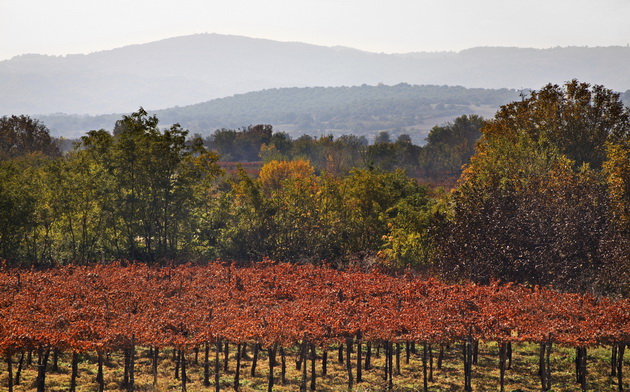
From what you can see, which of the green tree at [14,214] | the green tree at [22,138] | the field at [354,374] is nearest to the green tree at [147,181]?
the green tree at [14,214]

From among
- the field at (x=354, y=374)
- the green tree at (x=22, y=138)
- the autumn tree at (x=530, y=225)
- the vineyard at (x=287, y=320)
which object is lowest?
the field at (x=354, y=374)

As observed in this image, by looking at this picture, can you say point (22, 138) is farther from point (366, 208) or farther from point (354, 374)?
point (354, 374)

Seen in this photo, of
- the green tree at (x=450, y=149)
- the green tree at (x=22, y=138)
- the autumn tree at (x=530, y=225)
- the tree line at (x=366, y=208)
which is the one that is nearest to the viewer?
the autumn tree at (x=530, y=225)

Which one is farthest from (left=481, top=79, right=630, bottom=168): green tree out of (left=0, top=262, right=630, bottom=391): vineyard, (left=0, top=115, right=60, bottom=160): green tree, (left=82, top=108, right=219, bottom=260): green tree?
(left=0, top=115, right=60, bottom=160): green tree

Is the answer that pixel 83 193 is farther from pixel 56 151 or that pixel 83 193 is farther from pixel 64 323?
pixel 56 151

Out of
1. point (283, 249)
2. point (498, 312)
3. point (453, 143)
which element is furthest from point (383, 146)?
point (498, 312)

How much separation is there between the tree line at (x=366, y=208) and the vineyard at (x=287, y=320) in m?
7.20

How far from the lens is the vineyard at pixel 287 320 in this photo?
34.5 metres

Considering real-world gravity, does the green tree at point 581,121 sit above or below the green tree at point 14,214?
above

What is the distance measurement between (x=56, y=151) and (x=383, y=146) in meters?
80.3

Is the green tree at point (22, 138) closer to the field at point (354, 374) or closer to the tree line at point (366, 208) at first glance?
the tree line at point (366, 208)

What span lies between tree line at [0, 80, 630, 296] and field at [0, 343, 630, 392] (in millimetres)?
8040

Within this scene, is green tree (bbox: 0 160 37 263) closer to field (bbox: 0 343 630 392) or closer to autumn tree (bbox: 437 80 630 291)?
field (bbox: 0 343 630 392)

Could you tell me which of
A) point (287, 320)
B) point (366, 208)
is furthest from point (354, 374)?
point (366, 208)
